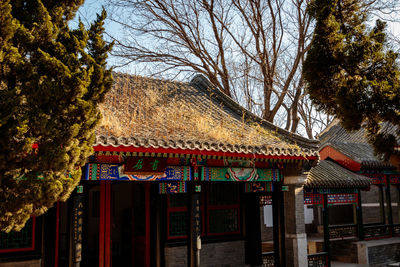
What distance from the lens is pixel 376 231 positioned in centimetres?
1273

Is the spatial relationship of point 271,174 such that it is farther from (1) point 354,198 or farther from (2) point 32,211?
(2) point 32,211

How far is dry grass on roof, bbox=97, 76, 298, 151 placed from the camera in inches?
286

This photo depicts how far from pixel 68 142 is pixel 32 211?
92 cm

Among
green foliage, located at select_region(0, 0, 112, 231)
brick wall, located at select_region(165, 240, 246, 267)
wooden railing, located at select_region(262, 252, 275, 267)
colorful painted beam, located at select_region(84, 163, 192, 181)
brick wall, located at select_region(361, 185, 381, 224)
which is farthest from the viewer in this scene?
brick wall, located at select_region(361, 185, 381, 224)

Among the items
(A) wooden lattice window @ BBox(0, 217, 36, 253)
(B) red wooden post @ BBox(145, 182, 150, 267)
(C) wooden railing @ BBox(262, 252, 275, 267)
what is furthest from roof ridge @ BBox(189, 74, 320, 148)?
(A) wooden lattice window @ BBox(0, 217, 36, 253)

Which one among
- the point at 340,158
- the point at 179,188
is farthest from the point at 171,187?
the point at 340,158

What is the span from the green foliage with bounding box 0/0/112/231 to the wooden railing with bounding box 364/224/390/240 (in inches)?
402

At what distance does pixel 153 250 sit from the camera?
847 cm

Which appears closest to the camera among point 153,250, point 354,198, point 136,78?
point 153,250

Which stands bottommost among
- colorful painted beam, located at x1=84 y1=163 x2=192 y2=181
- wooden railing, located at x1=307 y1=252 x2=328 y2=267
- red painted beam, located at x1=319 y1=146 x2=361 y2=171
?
wooden railing, located at x1=307 y1=252 x2=328 y2=267

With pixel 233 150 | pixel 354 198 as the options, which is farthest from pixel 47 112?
pixel 354 198

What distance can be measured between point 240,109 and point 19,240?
580 centimetres

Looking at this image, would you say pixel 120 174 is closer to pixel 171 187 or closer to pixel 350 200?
pixel 171 187

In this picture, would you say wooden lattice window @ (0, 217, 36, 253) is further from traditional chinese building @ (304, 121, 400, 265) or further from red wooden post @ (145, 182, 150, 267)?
traditional chinese building @ (304, 121, 400, 265)
